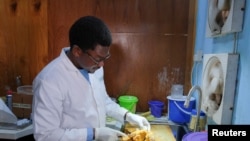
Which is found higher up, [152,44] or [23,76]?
[152,44]

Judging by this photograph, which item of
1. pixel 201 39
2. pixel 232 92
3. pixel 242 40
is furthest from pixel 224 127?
pixel 201 39

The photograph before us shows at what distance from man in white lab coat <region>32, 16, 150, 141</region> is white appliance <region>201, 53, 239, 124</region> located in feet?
1.90

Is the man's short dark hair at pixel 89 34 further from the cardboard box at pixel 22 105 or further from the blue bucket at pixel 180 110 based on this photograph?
the cardboard box at pixel 22 105

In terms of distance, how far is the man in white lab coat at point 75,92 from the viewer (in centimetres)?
97

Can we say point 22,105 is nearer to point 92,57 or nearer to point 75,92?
point 75,92

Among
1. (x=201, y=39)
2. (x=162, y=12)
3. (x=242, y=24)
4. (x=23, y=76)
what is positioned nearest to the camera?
(x=242, y=24)

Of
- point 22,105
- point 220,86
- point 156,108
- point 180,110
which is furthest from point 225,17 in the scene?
point 22,105

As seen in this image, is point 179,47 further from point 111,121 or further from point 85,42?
point 85,42

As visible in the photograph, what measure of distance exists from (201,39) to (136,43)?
2.04ft

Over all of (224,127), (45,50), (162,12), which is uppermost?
(162,12)

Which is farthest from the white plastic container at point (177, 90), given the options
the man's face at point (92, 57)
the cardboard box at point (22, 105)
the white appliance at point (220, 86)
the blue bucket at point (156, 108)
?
the cardboard box at point (22, 105)

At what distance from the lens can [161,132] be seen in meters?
1.55

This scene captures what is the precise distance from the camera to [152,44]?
1.99 m

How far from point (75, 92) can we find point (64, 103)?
8 cm
